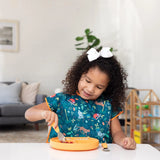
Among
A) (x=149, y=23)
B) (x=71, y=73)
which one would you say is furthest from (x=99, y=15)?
(x=71, y=73)

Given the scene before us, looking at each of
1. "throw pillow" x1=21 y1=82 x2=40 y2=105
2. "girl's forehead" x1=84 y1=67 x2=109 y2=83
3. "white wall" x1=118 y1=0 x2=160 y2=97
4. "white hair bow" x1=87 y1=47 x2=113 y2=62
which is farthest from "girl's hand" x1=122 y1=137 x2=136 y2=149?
"throw pillow" x1=21 y1=82 x2=40 y2=105

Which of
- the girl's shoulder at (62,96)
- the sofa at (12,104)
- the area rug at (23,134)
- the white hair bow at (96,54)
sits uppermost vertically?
the white hair bow at (96,54)

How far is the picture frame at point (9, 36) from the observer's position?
17.9 ft

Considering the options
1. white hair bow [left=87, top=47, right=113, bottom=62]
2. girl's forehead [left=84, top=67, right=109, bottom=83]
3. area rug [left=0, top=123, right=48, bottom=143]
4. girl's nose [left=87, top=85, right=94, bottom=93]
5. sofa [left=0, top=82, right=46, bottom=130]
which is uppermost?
white hair bow [left=87, top=47, right=113, bottom=62]

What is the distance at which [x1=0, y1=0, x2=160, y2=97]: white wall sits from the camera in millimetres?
5445

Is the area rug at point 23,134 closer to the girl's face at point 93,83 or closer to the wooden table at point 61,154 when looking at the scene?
the girl's face at point 93,83

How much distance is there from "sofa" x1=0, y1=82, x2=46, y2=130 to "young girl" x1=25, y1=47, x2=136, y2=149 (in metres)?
3.20

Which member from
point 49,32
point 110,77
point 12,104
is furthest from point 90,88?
point 49,32

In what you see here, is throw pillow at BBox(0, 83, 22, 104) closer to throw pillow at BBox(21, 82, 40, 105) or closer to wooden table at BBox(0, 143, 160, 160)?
throw pillow at BBox(21, 82, 40, 105)

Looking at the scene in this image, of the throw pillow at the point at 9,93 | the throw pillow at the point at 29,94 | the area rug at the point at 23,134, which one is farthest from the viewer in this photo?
the throw pillow at the point at 29,94

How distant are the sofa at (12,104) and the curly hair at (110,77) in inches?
124

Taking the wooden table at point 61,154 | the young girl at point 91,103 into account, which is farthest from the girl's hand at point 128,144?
the young girl at point 91,103

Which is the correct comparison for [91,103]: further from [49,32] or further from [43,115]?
[49,32]

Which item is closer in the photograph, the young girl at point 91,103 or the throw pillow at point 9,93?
the young girl at point 91,103
